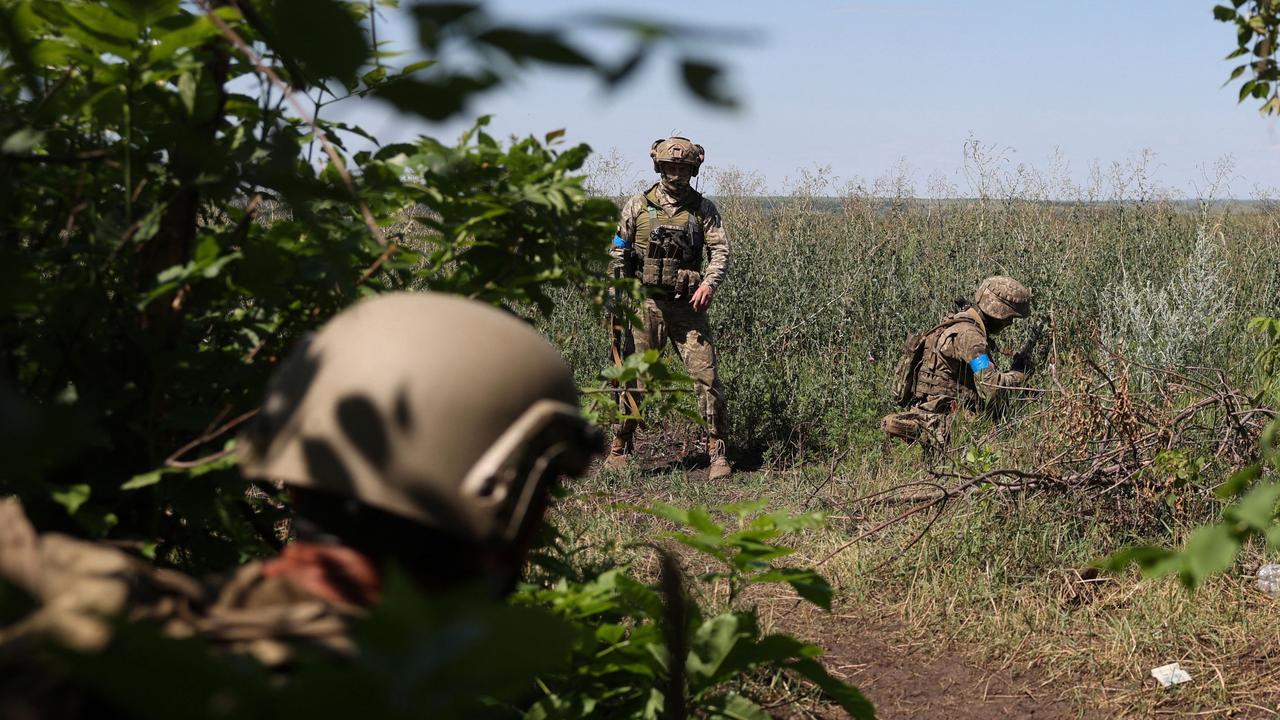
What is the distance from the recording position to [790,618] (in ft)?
13.5

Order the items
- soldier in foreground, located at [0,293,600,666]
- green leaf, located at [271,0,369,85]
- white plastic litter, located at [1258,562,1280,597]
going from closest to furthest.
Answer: green leaf, located at [271,0,369,85]
soldier in foreground, located at [0,293,600,666]
white plastic litter, located at [1258,562,1280,597]

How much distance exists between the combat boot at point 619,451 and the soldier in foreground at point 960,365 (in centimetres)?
152

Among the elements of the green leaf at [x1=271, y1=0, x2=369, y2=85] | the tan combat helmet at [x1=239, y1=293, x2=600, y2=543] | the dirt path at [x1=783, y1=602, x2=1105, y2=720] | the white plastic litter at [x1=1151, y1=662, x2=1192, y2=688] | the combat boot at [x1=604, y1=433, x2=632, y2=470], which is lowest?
the dirt path at [x1=783, y1=602, x2=1105, y2=720]

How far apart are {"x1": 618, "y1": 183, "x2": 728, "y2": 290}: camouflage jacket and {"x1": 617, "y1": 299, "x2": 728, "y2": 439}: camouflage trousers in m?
0.26

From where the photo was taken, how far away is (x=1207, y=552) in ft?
3.43

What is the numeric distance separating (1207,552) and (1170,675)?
9.32 ft

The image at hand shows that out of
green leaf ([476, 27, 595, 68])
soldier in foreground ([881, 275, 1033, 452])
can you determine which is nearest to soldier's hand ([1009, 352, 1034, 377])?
soldier in foreground ([881, 275, 1033, 452])

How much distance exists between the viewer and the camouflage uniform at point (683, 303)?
6.69 meters

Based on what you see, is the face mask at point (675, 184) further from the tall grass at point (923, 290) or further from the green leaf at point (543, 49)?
the green leaf at point (543, 49)

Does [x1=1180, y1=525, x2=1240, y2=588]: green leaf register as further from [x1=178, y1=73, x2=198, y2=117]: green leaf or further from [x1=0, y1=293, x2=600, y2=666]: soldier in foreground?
[x1=178, y1=73, x2=198, y2=117]: green leaf

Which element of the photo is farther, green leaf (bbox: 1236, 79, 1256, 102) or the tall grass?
the tall grass

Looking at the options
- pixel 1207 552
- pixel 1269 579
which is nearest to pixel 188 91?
pixel 1207 552

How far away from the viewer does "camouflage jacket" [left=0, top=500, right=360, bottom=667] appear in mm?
853

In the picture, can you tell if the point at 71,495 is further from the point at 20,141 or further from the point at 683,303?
the point at 683,303
